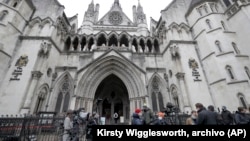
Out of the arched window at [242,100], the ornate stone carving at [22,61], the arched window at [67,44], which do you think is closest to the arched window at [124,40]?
the arched window at [67,44]

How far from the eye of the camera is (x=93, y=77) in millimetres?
15664

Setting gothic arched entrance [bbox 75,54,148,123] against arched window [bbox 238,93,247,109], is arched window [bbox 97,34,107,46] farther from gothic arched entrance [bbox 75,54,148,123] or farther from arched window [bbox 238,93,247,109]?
arched window [bbox 238,93,247,109]

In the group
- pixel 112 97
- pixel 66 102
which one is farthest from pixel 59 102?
pixel 112 97

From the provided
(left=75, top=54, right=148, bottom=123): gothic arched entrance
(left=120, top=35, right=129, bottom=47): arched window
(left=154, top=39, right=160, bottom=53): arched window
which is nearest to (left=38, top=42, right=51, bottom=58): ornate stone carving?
(left=75, top=54, right=148, bottom=123): gothic arched entrance

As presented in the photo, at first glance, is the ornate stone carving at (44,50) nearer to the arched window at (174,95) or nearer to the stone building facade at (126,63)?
the stone building facade at (126,63)

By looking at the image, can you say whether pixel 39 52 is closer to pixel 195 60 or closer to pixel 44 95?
pixel 44 95

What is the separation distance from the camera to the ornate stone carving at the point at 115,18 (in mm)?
31084

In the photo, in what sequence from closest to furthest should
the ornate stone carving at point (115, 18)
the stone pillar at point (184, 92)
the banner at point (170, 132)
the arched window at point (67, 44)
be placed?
the banner at point (170, 132) < the stone pillar at point (184, 92) < the arched window at point (67, 44) < the ornate stone carving at point (115, 18)

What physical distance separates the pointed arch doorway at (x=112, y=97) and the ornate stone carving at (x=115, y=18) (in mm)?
16590

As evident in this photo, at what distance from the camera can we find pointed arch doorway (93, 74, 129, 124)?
1864 centimetres

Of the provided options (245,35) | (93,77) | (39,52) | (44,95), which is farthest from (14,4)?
(245,35)

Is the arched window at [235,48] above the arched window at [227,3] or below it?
below

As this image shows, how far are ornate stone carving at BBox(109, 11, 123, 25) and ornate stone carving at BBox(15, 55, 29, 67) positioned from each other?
20447mm

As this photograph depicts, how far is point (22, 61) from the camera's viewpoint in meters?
14.1
